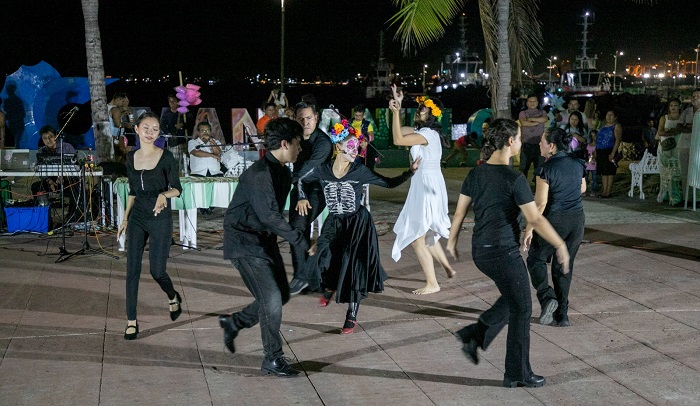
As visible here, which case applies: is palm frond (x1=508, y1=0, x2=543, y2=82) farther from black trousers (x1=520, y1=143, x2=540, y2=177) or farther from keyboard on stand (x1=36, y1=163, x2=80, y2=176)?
keyboard on stand (x1=36, y1=163, x2=80, y2=176)

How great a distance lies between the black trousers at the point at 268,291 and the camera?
233 inches

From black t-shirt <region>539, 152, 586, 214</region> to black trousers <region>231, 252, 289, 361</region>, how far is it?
2.79m

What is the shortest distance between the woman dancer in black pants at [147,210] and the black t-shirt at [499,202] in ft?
9.19

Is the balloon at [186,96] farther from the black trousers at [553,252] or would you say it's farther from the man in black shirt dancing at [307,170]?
the black trousers at [553,252]

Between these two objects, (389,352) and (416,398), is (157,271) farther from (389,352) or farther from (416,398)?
(416,398)

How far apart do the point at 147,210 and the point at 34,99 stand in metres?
12.3

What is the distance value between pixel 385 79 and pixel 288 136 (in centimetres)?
10540

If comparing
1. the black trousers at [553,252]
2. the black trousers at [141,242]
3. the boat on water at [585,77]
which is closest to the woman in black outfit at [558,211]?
the black trousers at [553,252]

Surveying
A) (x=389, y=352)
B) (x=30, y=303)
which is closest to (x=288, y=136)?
(x=389, y=352)

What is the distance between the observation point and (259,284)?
233 inches

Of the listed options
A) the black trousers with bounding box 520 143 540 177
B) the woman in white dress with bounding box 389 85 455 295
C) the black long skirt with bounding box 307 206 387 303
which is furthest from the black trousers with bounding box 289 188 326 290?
the black trousers with bounding box 520 143 540 177

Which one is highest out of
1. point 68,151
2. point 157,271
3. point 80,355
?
point 68,151

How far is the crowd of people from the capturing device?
18.9 ft

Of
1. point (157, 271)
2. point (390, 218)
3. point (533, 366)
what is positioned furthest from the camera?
point (390, 218)
